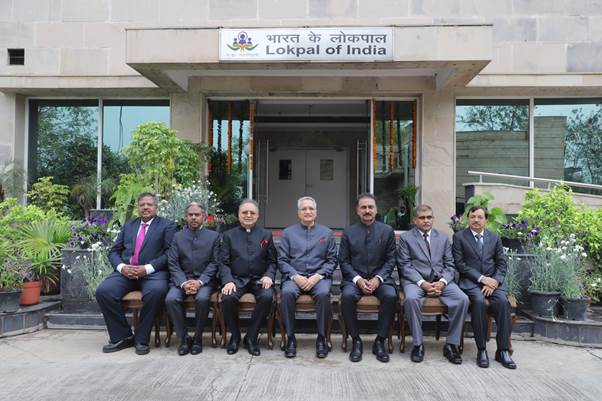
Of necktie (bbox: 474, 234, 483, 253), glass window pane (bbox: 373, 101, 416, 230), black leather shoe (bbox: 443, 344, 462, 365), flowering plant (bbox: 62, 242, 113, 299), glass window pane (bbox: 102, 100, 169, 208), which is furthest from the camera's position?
glass window pane (bbox: 102, 100, 169, 208)

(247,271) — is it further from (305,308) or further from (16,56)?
(16,56)

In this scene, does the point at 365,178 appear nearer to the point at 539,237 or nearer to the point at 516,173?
the point at 516,173

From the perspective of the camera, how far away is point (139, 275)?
475 centimetres

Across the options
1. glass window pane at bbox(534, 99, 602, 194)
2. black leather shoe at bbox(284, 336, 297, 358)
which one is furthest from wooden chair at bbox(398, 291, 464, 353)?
glass window pane at bbox(534, 99, 602, 194)

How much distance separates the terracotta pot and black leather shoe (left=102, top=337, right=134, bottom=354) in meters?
1.45

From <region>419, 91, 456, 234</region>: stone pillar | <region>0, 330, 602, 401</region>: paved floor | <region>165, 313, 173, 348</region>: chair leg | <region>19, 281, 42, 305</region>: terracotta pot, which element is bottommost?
<region>0, 330, 602, 401</region>: paved floor

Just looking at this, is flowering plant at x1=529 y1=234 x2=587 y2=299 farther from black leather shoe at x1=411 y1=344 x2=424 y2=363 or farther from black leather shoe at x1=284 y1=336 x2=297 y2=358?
black leather shoe at x1=284 y1=336 x2=297 y2=358

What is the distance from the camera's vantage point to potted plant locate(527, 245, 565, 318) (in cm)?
506

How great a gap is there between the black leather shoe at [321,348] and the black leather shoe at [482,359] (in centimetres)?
139

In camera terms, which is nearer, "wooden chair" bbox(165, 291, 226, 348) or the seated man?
the seated man

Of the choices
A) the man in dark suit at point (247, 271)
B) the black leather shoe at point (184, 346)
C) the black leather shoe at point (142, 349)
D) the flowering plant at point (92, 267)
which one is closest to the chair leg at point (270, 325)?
the man in dark suit at point (247, 271)

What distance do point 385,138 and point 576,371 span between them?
5478 millimetres

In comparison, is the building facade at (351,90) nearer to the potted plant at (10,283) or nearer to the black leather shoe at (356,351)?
the potted plant at (10,283)

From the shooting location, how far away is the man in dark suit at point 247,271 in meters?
4.54
